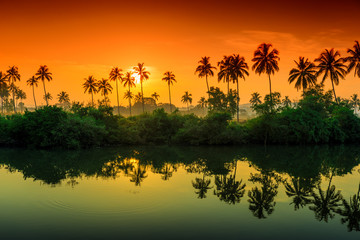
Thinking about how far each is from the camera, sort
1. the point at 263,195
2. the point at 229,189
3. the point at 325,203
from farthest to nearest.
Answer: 1. the point at 229,189
2. the point at 263,195
3. the point at 325,203

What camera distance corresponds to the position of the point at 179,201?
582 inches

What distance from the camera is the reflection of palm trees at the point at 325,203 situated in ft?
41.4

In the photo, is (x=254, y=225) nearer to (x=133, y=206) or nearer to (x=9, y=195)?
(x=133, y=206)

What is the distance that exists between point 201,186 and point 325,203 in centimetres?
684

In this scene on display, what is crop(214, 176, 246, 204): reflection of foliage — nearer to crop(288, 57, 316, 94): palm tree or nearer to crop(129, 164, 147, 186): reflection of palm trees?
crop(129, 164, 147, 186): reflection of palm trees

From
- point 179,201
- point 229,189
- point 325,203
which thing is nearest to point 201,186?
point 229,189

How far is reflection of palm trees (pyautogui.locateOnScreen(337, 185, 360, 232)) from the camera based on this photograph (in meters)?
11.5

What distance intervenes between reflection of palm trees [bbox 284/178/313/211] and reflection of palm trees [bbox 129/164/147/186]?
9.16 m

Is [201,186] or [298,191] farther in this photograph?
[201,186]

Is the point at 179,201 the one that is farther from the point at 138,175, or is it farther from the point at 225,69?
the point at 225,69

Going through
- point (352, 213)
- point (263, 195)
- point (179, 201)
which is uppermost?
point (179, 201)

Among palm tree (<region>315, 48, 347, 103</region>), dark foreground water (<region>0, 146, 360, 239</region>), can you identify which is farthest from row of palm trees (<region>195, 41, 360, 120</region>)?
dark foreground water (<region>0, 146, 360, 239</region>)

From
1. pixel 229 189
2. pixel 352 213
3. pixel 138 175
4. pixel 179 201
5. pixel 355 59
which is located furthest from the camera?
pixel 355 59

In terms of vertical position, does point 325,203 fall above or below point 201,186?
below
